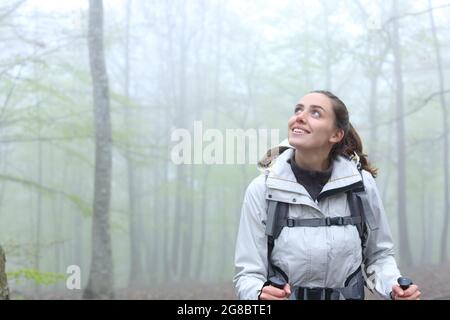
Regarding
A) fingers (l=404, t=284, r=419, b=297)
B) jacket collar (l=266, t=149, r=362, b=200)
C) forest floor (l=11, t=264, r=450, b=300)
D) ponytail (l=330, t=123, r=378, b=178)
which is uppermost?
ponytail (l=330, t=123, r=378, b=178)

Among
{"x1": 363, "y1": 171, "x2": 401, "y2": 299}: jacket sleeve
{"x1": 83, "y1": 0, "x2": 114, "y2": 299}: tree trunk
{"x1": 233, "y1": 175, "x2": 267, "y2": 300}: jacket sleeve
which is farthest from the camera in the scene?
{"x1": 83, "y1": 0, "x2": 114, "y2": 299}: tree trunk

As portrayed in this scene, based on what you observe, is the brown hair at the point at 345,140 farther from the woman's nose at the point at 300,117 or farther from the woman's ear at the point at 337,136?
the woman's nose at the point at 300,117

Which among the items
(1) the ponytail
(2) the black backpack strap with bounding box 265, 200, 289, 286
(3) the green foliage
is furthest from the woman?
(3) the green foliage

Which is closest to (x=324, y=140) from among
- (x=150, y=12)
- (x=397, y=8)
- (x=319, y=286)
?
(x=319, y=286)

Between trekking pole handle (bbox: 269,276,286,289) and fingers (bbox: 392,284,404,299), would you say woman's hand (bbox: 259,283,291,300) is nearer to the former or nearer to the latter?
trekking pole handle (bbox: 269,276,286,289)

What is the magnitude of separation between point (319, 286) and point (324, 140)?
0.62m

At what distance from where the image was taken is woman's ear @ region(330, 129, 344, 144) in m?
2.16

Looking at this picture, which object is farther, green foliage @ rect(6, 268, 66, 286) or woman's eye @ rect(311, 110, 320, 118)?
green foliage @ rect(6, 268, 66, 286)

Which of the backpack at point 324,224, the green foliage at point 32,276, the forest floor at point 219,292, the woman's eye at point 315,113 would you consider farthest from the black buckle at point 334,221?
the forest floor at point 219,292

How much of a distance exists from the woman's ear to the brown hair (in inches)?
0.7

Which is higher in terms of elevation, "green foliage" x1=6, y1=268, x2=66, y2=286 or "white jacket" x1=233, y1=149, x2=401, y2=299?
"white jacket" x1=233, y1=149, x2=401, y2=299

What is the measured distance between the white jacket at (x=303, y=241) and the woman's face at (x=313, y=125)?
0.47ft

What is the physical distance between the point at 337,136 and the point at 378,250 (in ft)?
1.76

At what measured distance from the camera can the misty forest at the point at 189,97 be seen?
1037 cm
